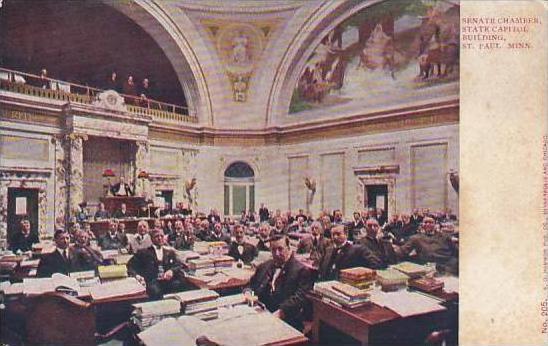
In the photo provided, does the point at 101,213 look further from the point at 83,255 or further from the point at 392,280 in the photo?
the point at 392,280

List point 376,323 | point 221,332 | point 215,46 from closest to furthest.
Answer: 1. point 376,323
2. point 221,332
3. point 215,46

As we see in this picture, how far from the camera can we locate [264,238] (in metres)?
3.16

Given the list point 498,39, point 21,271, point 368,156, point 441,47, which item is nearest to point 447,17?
point 441,47

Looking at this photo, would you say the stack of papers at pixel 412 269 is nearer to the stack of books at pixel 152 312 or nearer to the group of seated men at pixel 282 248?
the group of seated men at pixel 282 248

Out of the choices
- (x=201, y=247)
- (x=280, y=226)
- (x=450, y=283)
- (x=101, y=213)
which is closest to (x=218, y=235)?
(x=201, y=247)

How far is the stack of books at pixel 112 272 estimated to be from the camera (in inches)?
110

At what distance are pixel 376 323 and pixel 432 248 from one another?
989 millimetres

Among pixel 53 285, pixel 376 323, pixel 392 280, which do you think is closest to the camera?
pixel 376 323

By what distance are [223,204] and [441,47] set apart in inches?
88.2

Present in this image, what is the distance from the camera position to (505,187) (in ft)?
9.77

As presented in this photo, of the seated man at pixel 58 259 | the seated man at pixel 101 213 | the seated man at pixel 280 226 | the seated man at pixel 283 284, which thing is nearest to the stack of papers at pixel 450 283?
the seated man at pixel 283 284

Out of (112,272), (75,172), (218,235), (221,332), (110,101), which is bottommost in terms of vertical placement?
(221,332)

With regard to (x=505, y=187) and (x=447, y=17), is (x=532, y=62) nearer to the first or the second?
(x=447, y=17)

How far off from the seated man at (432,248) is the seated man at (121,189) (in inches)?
87.7
